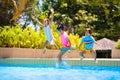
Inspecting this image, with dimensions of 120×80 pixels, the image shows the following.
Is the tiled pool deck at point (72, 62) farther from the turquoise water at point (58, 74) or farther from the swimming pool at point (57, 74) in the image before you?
the turquoise water at point (58, 74)

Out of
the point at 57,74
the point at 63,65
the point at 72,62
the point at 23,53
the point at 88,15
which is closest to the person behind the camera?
the point at 57,74

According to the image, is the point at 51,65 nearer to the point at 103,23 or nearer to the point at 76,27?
the point at 76,27

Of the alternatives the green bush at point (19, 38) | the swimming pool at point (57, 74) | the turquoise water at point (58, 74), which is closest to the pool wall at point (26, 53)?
Result: the green bush at point (19, 38)

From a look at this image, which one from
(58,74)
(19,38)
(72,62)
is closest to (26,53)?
(19,38)

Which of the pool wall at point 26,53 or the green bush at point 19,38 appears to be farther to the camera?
the green bush at point 19,38

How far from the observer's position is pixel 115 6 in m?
29.1

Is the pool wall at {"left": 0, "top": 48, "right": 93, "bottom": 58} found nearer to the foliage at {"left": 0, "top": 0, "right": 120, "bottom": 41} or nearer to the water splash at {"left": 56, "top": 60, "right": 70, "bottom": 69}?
the water splash at {"left": 56, "top": 60, "right": 70, "bottom": 69}

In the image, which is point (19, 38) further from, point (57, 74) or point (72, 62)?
point (57, 74)

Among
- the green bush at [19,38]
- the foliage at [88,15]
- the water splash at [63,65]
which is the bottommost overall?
the water splash at [63,65]

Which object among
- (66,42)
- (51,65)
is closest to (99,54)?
(51,65)

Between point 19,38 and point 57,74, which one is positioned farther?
point 19,38

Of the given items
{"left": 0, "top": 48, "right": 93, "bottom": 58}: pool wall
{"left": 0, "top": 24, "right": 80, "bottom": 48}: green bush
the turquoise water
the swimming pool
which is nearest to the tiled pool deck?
the swimming pool

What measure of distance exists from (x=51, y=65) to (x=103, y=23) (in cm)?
1620

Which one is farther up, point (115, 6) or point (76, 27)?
point (115, 6)
